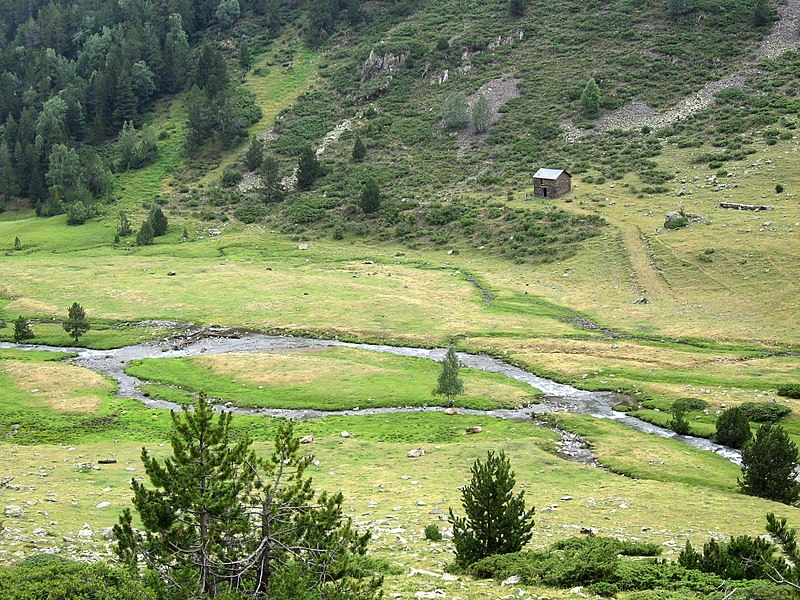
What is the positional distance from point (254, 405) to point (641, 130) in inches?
3700

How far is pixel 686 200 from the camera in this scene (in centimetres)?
10606

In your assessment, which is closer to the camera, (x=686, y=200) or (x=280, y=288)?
(x=280, y=288)

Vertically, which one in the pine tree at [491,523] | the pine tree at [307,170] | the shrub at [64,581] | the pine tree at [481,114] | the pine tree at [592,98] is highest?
the pine tree at [592,98]

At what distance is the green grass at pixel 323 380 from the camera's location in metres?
58.5

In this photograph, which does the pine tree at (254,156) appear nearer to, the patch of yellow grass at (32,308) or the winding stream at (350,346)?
the patch of yellow grass at (32,308)

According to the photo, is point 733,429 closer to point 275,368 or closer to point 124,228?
point 275,368

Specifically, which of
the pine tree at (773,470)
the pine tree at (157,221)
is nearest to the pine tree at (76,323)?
the pine tree at (157,221)

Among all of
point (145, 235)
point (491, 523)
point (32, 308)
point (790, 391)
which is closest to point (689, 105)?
point (790, 391)

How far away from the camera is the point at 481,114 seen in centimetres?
13950

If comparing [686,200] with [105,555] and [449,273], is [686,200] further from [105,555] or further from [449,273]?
[105,555]

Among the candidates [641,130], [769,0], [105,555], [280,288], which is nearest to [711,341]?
[280,288]

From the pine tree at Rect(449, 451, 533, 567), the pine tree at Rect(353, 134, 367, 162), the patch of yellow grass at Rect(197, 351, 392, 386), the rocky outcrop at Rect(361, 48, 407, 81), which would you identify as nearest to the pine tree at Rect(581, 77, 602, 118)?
the pine tree at Rect(353, 134, 367, 162)

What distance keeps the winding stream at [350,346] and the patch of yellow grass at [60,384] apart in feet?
6.22

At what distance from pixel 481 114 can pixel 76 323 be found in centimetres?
8465
